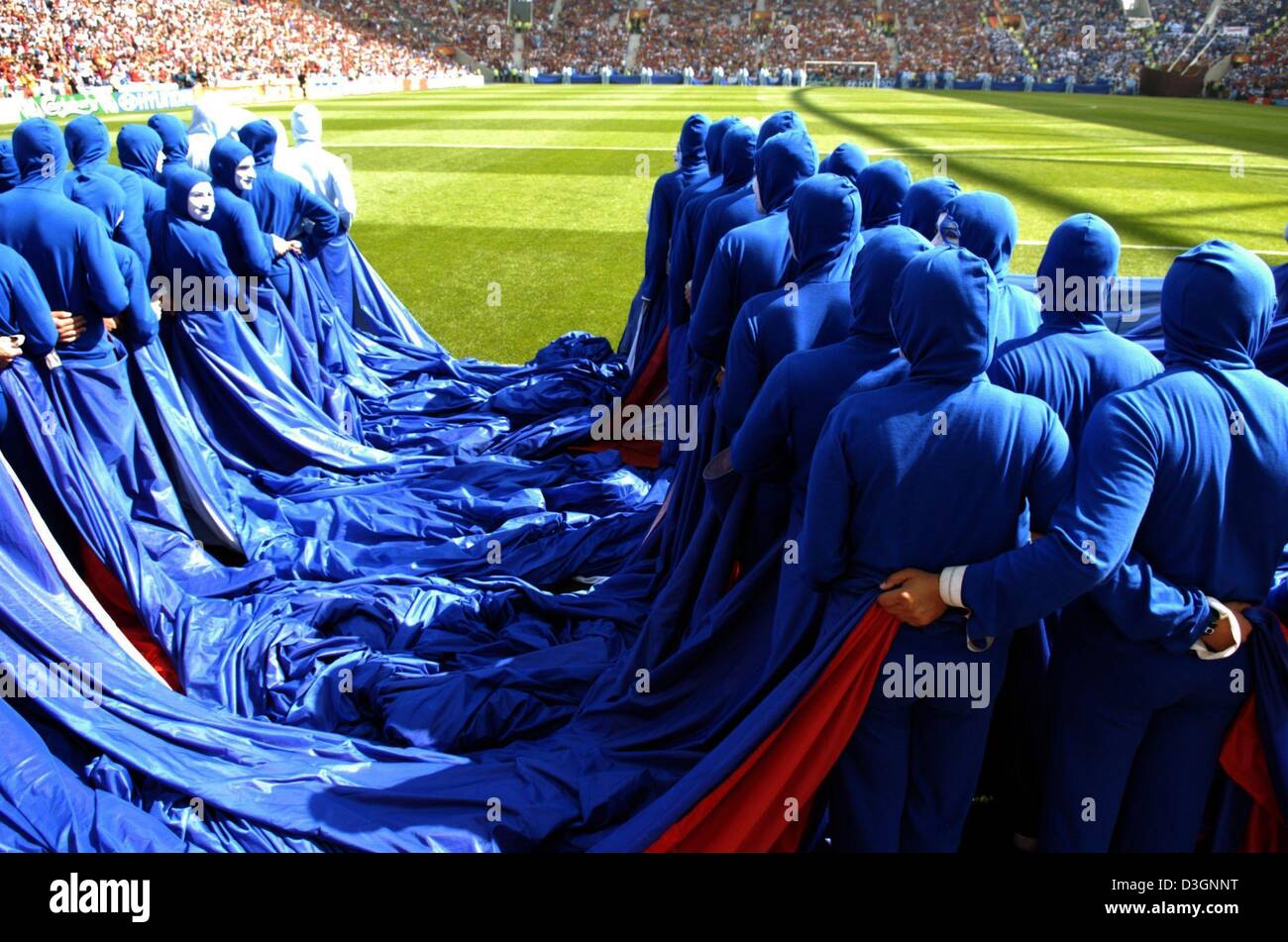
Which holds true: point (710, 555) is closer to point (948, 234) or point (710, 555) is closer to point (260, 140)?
point (948, 234)

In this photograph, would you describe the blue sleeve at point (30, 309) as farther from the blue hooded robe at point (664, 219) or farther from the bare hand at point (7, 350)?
the blue hooded robe at point (664, 219)

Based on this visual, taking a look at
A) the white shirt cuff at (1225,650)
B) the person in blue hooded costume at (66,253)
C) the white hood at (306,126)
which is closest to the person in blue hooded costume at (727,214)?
the person in blue hooded costume at (66,253)

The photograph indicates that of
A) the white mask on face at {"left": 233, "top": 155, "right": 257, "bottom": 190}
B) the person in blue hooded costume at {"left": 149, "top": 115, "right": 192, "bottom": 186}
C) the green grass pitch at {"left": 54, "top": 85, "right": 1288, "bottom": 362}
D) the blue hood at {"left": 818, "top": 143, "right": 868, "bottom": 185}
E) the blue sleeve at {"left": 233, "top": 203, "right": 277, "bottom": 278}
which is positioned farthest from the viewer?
the green grass pitch at {"left": 54, "top": 85, "right": 1288, "bottom": 362}

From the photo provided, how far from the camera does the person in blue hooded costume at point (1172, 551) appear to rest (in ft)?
8.72

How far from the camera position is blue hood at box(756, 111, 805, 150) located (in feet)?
18.6

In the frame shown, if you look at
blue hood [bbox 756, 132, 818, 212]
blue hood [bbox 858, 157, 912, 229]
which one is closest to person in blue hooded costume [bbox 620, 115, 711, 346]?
blue hood [bbox 756, 132, 818, 212]

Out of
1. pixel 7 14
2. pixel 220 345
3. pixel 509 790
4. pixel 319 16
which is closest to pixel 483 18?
pixel 319 16

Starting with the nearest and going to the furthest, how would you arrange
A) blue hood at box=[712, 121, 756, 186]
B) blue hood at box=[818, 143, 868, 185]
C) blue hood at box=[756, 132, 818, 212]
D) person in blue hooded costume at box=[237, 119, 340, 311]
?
blue hood at box=[756, 132, 818, 212] < blue hood at box=[818, 143, 868, 185] < blue hood at box=[712, 121, 756, 186] < person in blue hooded costume at box=[237, 119, 340, 311]

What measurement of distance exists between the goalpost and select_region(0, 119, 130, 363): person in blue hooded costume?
164 feet

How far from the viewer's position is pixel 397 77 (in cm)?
4447

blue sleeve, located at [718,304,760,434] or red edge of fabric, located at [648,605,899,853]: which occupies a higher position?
blue sleeve, located at [718,304,760,434]

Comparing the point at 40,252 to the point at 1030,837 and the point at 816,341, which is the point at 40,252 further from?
the point at 1030,837

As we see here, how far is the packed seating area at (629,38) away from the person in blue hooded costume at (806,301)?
100ft

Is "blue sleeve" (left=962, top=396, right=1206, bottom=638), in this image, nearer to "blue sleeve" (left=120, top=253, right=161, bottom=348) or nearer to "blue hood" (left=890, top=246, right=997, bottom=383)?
"blue hood" (left=890, top=246, right=997, bottom=383)
